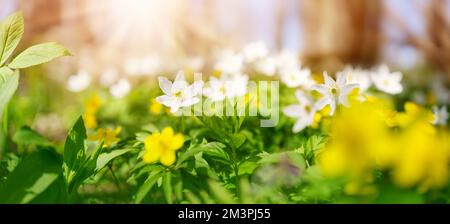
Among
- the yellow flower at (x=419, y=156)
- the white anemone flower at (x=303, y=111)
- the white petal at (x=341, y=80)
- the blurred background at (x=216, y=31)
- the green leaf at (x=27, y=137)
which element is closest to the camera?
the yellow flower at (x=419, y=156)

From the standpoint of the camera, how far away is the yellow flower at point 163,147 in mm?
1011

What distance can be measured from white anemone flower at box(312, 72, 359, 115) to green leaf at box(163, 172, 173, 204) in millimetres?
243

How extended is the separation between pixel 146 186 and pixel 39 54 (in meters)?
0.29

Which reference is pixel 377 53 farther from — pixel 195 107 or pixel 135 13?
pixel 195 107

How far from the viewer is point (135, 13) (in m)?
3.67

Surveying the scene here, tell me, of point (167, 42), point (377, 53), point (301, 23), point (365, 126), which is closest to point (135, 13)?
point (167, 42)

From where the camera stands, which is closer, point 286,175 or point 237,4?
point 286,175

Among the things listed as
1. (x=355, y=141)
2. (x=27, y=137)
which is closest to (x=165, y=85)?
(x=27, y=137)

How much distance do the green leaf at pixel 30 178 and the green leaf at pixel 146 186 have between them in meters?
0.13

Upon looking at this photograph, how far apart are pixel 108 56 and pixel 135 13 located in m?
0.28

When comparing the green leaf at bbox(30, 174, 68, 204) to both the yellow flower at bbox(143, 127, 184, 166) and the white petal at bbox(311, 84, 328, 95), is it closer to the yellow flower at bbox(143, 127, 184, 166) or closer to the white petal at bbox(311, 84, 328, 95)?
the yellow flower at bbox(143, 127, 184, 166)

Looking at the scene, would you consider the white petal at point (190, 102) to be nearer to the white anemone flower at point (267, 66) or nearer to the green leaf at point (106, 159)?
the green leaf at point (106, 159)

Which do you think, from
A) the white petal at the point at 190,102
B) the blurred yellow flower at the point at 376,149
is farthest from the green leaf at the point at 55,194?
the blurred yellow flower at the point at 376,149

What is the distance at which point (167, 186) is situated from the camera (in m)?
0.98
